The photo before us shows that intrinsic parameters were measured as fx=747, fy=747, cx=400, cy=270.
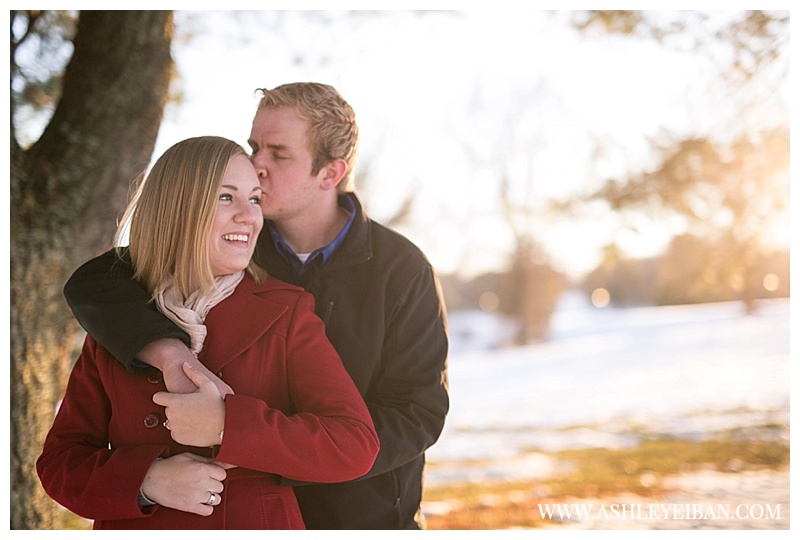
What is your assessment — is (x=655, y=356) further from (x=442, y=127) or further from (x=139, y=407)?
(x=139, y=407)

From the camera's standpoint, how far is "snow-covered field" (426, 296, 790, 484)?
5664mm

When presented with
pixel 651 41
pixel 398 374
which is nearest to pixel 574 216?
pixel 651 41

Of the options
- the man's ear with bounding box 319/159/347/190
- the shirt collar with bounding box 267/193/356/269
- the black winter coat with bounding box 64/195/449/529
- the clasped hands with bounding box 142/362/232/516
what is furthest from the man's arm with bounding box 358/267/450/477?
the clasped hands with bounding box 142/362/232/516

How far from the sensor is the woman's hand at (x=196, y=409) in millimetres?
1670

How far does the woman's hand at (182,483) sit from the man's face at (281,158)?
0.80m

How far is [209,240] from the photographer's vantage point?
1.85 m

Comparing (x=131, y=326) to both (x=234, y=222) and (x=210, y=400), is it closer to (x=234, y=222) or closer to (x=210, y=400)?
(x=210, y=400)

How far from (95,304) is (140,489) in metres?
0.45

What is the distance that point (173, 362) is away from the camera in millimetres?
1697

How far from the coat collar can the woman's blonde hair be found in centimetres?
8

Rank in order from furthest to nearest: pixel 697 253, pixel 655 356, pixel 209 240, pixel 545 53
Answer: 1. pixel 655 356
2. pixel 697 253
3. pixel 545 53
4. pixel 209 240

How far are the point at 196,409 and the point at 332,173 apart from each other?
2.92ft

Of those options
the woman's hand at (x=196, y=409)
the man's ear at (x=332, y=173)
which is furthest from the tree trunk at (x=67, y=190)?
the woman's hand at (x=196, y=409)

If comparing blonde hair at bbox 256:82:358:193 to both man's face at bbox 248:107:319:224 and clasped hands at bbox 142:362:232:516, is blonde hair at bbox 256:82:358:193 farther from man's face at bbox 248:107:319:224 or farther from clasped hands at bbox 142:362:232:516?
clasped hands at bbox 142:362:232:516
